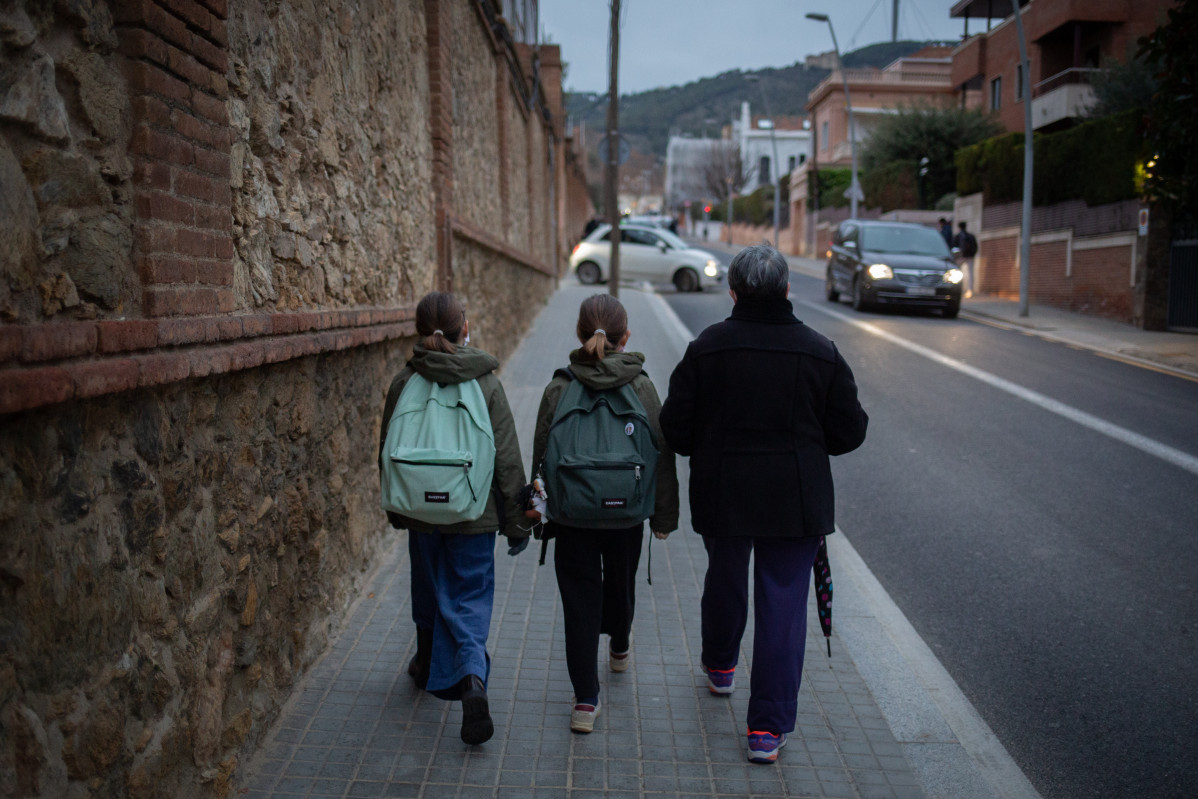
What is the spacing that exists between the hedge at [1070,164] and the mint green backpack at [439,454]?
59.0 ft

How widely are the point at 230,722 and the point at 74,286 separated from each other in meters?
1.72

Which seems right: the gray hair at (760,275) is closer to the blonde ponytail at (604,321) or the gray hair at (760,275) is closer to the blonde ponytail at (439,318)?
the blonde ponytail at (604,321)

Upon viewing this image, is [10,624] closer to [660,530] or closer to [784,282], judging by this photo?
[660,530]

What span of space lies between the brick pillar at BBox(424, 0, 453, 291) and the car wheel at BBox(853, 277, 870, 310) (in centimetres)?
1321

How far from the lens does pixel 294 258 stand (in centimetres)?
450

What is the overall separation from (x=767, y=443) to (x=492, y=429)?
3.61 feet

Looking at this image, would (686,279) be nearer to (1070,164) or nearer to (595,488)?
(1070,164)

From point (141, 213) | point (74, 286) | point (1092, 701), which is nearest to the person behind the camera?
point (74, 286)

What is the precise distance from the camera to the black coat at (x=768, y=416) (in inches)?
145

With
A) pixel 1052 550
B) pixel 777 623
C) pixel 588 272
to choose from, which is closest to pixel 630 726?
pixel 777 623

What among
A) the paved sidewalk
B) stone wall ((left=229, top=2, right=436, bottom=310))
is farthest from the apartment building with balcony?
the paved sidewalk

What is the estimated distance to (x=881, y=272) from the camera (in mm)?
19656

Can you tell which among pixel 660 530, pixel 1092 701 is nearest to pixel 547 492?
pixel 660 530

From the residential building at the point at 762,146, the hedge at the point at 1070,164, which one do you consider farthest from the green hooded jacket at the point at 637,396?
the residential building at the point at 762,146
